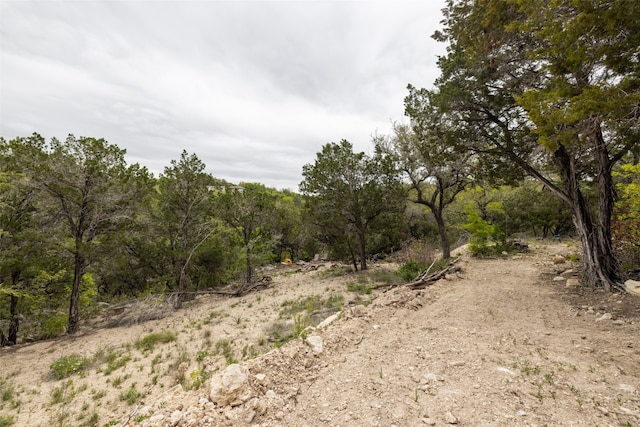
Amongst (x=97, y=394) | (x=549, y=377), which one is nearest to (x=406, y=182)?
(x=549, y=377)

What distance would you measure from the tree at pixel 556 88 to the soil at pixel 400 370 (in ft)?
9.78

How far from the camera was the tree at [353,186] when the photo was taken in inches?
627

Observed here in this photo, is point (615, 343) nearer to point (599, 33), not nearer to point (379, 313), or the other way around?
point (379, 313)

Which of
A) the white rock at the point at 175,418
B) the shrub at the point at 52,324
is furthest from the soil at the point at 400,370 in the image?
the shrub at the point at 52,324

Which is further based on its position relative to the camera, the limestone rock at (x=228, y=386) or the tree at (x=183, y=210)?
the tree at (x=183, y=210)

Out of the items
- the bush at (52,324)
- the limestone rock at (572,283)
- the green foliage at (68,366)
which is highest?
the limestone rock at (572,283)

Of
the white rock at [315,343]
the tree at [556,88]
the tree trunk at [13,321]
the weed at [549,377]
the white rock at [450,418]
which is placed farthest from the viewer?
the tree trunk at [13,321]

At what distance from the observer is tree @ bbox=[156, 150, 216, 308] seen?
15.4m

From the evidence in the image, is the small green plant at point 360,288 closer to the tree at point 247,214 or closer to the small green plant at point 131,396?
the small green plant at point 131,396

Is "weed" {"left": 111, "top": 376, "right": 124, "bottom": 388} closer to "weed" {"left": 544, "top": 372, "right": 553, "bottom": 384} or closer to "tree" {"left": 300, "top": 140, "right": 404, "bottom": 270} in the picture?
"weed" {"left": 544, "top": 372, "right": 553, "bottom": 384}

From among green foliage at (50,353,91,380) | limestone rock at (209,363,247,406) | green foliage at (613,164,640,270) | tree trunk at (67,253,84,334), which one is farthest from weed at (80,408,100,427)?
green foliage at (613,164,640,270)

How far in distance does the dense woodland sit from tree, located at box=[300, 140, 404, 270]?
0.08m

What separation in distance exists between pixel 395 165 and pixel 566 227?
19019mm

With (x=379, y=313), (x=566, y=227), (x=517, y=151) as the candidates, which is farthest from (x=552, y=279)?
(x=566, y=227)
